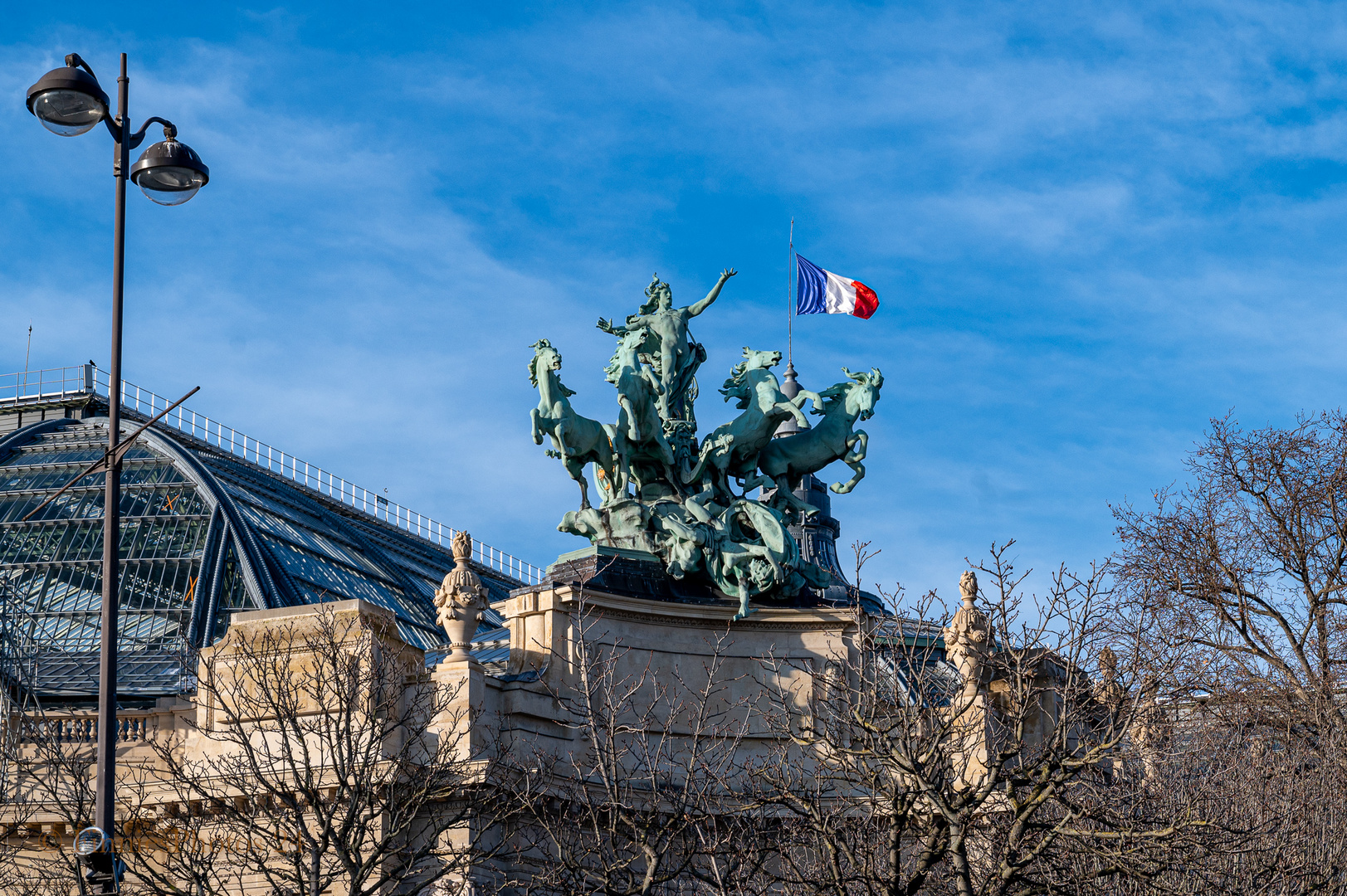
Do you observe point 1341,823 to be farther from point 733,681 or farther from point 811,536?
point 811,536

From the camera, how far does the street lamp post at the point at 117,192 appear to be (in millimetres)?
20953

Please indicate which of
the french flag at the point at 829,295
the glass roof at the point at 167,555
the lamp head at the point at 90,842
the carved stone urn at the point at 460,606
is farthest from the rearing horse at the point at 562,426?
the glass roof at the point at 167,555

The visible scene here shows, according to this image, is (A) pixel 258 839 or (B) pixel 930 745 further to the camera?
(A) pixel 258 839

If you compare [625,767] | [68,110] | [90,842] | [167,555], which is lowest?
[90,842]

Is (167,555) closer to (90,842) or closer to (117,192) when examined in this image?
(117,192)

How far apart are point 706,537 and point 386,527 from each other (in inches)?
2097

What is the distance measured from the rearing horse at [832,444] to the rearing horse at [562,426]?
4180 mm

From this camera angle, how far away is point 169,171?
22609 mm

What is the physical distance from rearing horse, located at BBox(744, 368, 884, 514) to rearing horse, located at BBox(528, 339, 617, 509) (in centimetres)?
418

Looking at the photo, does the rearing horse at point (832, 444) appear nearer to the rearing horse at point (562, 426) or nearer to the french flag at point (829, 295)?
the rearing horse at point (562, 426)

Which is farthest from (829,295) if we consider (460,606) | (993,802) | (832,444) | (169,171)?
(169,171)

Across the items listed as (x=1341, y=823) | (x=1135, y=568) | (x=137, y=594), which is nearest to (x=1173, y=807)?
(x=1341, y=823)

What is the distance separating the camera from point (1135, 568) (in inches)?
1654

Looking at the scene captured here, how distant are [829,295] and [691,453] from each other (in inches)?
663
